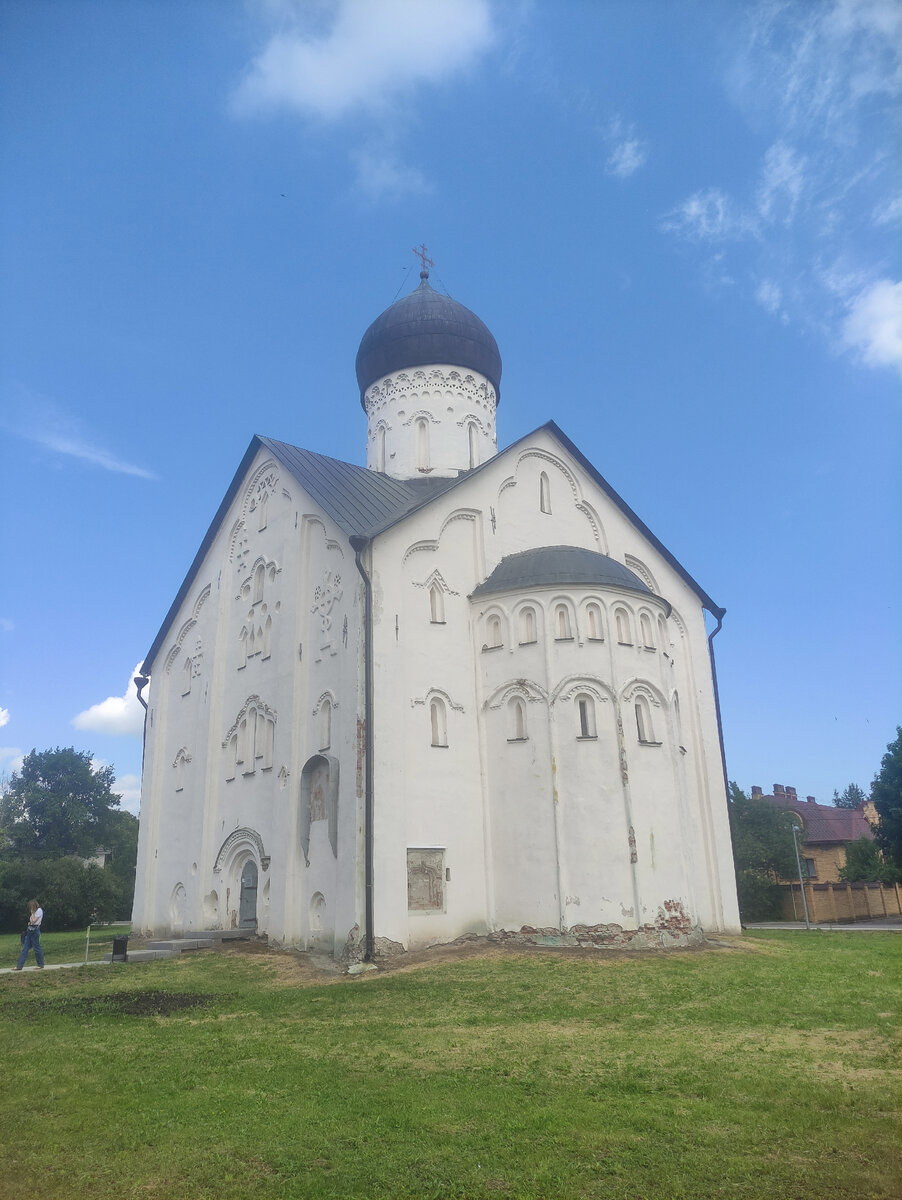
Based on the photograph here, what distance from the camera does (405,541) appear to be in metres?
17.4

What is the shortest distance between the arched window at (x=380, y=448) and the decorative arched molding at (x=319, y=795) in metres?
9.73

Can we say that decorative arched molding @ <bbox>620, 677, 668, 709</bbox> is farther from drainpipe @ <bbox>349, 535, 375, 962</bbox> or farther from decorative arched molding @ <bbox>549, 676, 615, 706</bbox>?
drainpipe @ <bbox>349, 535, 375, 962</bbox>

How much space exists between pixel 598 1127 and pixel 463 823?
35.1ft

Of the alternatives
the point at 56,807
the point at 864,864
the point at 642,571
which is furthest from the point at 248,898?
the point at 56,807

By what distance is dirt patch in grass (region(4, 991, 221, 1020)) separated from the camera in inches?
438

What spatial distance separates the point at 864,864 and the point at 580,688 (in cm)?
2627

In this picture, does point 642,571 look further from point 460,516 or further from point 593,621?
point 460,516

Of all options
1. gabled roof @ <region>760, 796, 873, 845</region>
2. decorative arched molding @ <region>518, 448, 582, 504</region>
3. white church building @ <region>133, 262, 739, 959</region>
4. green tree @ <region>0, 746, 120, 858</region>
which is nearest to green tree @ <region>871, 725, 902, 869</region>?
gabled roof @ <region>760, 796, 873, 845</region>

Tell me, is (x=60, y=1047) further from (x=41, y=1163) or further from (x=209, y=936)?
(x=209, y=936)

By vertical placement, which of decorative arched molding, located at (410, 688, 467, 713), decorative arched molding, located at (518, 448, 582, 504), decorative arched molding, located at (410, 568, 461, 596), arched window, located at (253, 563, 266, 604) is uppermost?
decorative arched molding, located at (518, 448, 582, 504)

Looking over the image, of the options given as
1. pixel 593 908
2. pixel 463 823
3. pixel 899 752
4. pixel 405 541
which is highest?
Result: pixel 405 541

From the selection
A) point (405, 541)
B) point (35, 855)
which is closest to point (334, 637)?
point (405, 541)

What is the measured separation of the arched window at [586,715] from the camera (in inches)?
647

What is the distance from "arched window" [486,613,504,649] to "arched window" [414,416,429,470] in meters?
6.85
